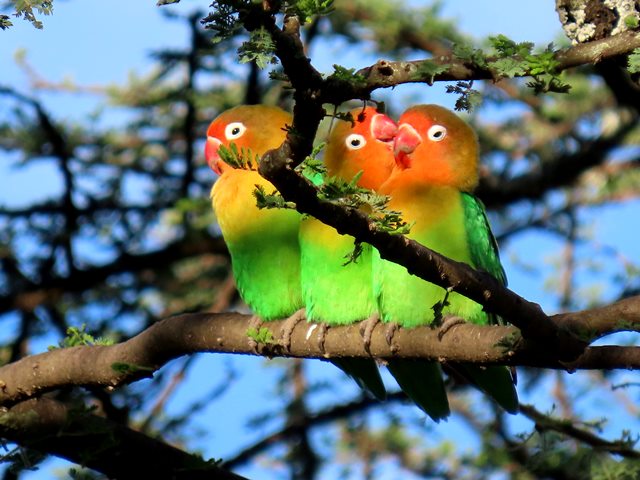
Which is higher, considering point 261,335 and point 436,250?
point 436,250

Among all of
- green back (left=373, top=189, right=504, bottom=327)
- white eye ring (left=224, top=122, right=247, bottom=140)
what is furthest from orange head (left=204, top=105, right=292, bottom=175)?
green back (left=373, top=189, right=504, bottom=327)

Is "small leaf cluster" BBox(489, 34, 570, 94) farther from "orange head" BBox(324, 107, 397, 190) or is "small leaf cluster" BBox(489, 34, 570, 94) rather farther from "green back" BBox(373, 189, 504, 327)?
"orange head" BBox(324, 107, 397, 190)

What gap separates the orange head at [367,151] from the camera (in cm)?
450

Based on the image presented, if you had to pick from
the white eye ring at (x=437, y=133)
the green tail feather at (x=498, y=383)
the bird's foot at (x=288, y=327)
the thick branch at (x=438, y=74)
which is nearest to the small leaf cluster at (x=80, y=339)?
the bird's foot at (x=288, y=327)

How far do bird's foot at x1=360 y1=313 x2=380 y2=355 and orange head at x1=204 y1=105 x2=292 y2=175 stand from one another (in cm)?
121

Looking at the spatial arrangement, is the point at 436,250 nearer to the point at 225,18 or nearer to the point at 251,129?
the point at 251,129

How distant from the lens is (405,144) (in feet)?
14.3

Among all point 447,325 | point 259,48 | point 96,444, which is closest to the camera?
point 259,48

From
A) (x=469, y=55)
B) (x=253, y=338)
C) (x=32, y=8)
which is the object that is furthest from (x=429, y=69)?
(x=253, y=338)

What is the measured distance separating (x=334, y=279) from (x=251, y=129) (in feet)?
3.26

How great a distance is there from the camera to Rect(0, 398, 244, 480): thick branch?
3.56 m

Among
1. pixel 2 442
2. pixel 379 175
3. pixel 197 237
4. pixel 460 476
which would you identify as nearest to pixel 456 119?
pixel 379 175

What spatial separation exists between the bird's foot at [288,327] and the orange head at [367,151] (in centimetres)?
75

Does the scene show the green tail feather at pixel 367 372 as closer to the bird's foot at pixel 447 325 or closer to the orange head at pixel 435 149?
the orange head at pixel 435 149
